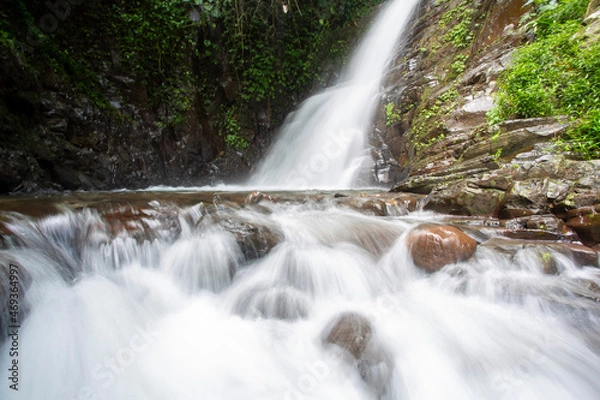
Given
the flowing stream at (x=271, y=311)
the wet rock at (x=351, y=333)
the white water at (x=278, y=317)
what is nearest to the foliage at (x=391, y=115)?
the flowing stream at (x=271, y=311)

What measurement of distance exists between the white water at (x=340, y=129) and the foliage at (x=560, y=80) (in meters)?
3.10

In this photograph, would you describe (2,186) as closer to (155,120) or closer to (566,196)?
(155,120)

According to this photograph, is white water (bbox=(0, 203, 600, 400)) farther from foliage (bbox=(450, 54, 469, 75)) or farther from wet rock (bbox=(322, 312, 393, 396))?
foliage (bbox=(450, 54, 469, 75))

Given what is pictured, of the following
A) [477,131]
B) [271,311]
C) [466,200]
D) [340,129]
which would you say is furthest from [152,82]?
[466,200]

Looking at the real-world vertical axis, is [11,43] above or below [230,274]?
above

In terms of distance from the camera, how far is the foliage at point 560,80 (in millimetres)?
3816

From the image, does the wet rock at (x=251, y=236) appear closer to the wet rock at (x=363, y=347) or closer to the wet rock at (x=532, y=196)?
the wet rock at (x=363, y=347)

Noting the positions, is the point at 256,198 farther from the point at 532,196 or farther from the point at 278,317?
the point at 532,196

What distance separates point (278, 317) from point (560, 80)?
5.19 m

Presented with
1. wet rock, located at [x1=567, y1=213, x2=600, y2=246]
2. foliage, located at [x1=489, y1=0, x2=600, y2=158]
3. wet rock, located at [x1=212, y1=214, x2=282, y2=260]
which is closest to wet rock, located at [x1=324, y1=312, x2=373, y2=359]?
wet rock, located at [x1=212, y1=214, x2=282, y2=260]

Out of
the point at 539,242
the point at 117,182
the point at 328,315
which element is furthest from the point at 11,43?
the point at 539,242

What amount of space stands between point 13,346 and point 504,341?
3428mm

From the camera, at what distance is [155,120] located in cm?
761

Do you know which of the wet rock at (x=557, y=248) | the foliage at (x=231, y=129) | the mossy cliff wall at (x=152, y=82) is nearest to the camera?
the wet rock at (x=557, y=248)
